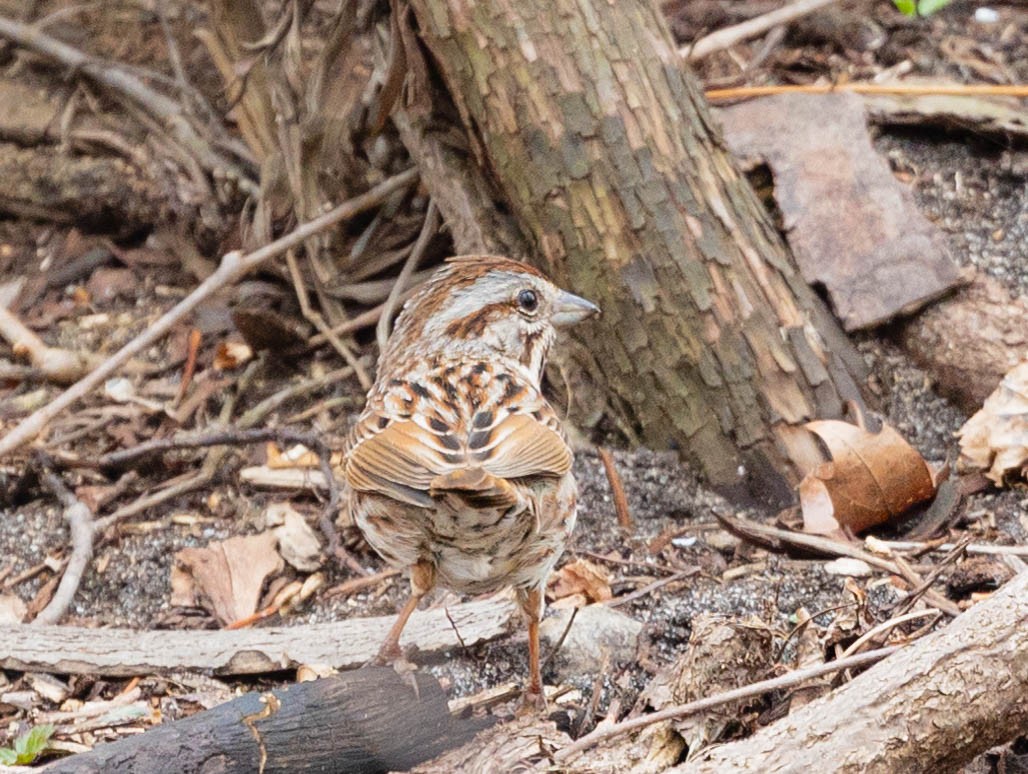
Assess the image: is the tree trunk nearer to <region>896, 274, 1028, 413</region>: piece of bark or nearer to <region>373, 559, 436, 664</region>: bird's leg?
<region>896, 274, 1028, 413</region>: piece of bark

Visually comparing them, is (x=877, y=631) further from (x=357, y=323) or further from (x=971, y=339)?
(x=357, y=323)

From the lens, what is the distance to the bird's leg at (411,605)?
387cm

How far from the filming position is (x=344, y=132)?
5902 millimetres

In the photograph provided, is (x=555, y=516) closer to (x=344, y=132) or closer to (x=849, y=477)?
(x=849, y=477)

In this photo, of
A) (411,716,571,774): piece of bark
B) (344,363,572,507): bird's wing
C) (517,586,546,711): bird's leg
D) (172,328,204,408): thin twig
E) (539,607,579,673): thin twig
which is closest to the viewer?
(411,716,571,774): piece of bark

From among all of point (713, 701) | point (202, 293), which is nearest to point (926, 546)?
point (713, 701)

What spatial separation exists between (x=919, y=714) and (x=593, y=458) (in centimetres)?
254

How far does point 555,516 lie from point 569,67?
180cm

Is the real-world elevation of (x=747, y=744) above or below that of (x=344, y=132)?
below

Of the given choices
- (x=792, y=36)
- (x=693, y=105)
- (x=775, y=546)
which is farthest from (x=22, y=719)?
(x=792, y=36)

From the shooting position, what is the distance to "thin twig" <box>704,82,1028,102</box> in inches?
236

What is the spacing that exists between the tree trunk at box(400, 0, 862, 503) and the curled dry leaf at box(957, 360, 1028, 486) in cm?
47

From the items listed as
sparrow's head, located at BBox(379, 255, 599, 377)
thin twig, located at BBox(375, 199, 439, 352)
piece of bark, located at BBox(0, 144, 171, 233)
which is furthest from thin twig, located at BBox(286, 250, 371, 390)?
sparrow's head, located at BBox(379, 255, 599, 377)

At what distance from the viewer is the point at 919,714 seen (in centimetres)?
279
